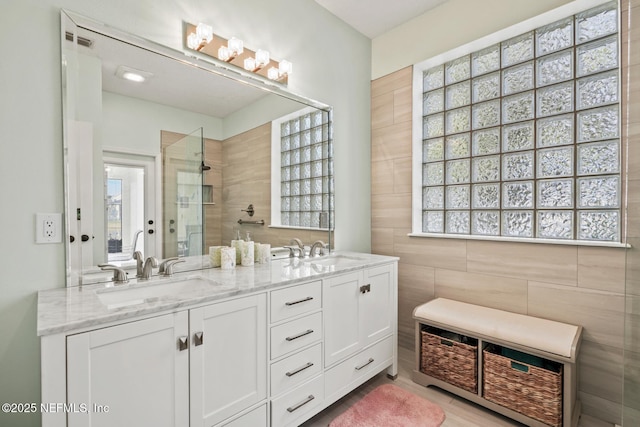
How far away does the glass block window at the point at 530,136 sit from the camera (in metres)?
1.86

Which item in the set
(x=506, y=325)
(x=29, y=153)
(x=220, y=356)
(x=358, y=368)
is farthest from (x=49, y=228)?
(x=506, y=325)

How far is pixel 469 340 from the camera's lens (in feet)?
6.82

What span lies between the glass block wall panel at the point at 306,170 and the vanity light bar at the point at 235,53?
1.19 ft

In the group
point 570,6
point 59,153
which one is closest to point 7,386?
point 59,153

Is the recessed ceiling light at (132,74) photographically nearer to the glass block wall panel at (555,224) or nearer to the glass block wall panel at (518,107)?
the glass block wall panel at (518,107)

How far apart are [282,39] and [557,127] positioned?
196cm

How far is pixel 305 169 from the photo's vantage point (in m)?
2.49

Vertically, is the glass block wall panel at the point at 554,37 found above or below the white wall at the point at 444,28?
below

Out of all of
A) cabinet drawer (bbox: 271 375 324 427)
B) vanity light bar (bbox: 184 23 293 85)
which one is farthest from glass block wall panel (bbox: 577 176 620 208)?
vanity light bar (bbox: 184 23 293 85)

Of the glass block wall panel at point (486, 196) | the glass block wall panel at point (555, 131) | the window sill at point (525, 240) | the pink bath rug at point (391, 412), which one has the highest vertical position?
the glass block wall panel at point (555, 131)

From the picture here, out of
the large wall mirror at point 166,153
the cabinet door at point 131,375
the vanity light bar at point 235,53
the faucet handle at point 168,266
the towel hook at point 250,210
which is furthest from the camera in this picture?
the towel hook at point 250,210

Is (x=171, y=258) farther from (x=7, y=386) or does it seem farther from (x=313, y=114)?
(x=313, y=114)

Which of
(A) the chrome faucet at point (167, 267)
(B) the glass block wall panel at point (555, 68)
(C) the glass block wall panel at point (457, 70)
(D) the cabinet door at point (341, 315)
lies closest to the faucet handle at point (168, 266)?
(A) the chrome faucet at point (167, 267)

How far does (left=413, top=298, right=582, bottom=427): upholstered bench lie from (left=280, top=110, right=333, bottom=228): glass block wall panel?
111 centimetres
